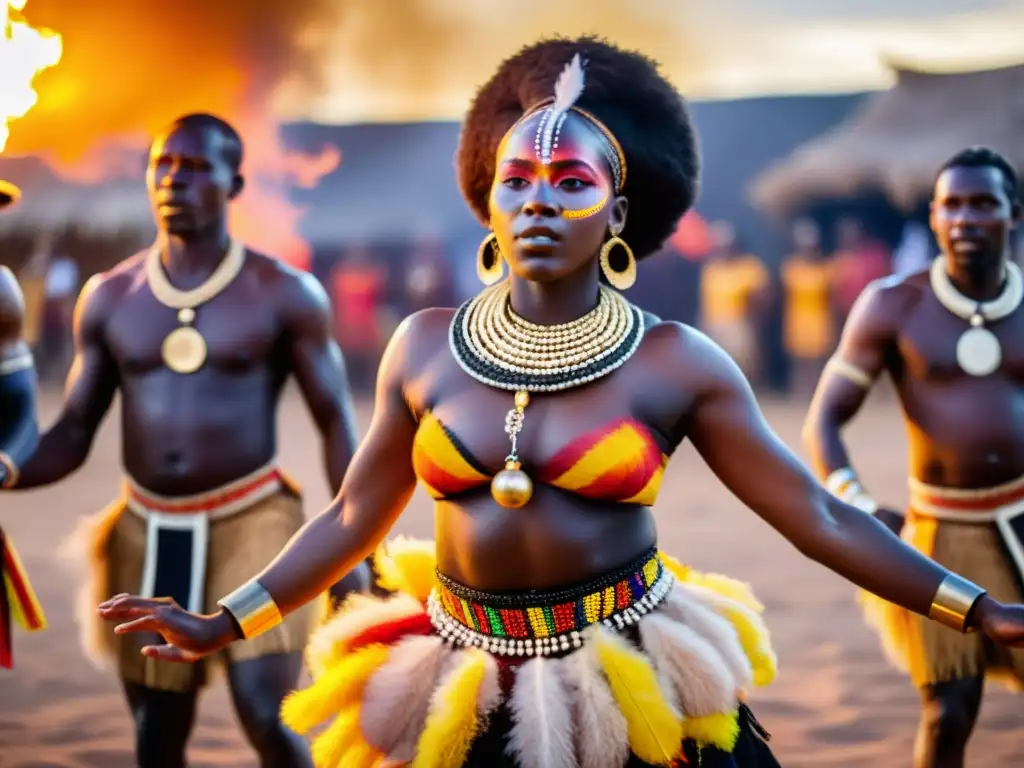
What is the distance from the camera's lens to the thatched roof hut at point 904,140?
22.1 metres

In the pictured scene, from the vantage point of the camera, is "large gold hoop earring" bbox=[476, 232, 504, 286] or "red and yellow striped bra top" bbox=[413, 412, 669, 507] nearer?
"red and yellow striped bra top" bbox=[413, 412, 669, 507]

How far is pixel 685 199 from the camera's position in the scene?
3473 mm

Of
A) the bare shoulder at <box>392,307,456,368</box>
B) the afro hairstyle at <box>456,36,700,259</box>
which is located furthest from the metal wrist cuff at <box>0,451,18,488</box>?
the afro hairstyle at <box>456,36,700,259</box>

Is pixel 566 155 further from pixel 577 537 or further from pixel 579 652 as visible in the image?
pixel 579 652

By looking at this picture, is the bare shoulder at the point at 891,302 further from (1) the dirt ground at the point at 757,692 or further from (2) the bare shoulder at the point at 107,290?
(2) the bare shoulder at the point at 107,290

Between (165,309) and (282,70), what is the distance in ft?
38.0

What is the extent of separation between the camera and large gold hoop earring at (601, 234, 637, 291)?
3.25 m

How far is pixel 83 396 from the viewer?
16.0 feet

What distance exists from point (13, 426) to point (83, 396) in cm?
29

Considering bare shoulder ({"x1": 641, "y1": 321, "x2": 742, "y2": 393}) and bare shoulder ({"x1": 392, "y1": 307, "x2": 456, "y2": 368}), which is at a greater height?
bare shoulder ({"x1": 392, "y1": 307, "x2": 456, "y2": 368})

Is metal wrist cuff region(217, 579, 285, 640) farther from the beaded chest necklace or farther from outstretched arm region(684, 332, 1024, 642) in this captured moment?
outstretched arm region(684, 332, 1024, 642)

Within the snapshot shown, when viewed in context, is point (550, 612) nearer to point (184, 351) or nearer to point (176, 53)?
point (184, 351)

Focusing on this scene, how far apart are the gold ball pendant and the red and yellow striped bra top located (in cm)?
4

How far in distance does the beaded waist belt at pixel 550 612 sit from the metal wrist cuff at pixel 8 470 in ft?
6.89
